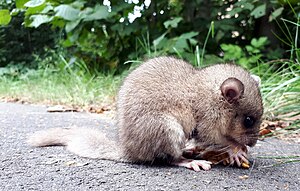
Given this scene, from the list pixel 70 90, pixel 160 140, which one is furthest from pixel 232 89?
pixel 70 90

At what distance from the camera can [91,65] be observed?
7.21 meters

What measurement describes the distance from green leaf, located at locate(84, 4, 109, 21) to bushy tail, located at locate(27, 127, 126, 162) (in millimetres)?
2957

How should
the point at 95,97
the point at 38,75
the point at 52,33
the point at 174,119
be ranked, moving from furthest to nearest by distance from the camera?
the point at 52,33
the point at 38,75
the point at 95,97
the point at 174,119

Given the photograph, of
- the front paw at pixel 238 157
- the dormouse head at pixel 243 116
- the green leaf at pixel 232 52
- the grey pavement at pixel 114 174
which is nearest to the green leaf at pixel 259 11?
the green leaf at pixel 232 52

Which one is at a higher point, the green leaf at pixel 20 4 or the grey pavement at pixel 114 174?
the green leaf at pixel 20 4

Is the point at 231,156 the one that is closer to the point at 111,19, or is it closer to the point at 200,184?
the point at 200,184

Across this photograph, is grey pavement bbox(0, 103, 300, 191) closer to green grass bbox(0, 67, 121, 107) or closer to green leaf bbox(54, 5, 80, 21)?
green grass bbox(0, 67, 121, 107)

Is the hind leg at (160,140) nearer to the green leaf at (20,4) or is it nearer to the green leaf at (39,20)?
the green leaf at (20,4)

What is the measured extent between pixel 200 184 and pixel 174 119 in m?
0.44

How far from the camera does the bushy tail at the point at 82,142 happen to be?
100 inches

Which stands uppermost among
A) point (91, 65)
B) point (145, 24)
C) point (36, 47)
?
point (145, 24)

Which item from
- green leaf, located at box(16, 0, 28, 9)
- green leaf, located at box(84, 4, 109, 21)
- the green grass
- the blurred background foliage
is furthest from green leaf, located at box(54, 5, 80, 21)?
the green grass

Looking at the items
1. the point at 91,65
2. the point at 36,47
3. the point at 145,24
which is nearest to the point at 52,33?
the point at 36,47

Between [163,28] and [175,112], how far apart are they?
4198mm
